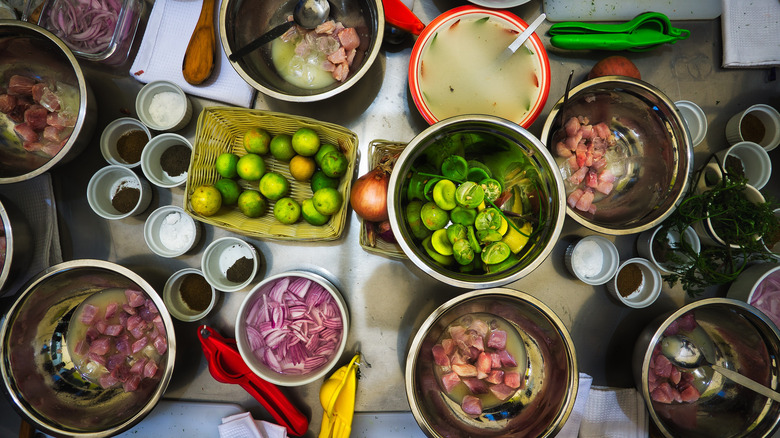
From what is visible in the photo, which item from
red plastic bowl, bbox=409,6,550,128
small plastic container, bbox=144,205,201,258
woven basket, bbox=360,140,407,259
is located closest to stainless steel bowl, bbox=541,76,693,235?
red plastic bowl, bbox=409,6,550,128

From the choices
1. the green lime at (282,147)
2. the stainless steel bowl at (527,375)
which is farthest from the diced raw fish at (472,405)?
the green lime at (282,147)

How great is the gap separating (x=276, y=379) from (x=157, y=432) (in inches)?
23.9

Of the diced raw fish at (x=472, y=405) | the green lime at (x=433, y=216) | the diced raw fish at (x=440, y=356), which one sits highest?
the green lime at (x=433, y=216)

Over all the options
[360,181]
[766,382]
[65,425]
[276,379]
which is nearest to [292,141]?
[360,181]

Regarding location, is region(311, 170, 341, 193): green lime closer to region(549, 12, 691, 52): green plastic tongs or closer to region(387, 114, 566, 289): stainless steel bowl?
region(387, 114, 566, 289): stainless steel bowl

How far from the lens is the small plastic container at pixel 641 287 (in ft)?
4.54

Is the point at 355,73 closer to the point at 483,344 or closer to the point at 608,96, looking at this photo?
the point at 608,96

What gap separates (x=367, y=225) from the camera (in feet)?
4.18

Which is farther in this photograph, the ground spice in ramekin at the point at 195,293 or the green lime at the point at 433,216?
the ground spice in ramekin at the point at 195,293

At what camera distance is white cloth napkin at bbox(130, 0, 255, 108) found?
4.75ft

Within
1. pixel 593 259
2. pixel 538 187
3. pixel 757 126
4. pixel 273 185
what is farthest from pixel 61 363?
pixel 757 126

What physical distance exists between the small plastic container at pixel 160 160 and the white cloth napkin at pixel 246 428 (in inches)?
35.6

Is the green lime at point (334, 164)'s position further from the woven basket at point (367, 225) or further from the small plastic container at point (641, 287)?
the small plastic container at point (641, 287)

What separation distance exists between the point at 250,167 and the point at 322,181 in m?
0.26
